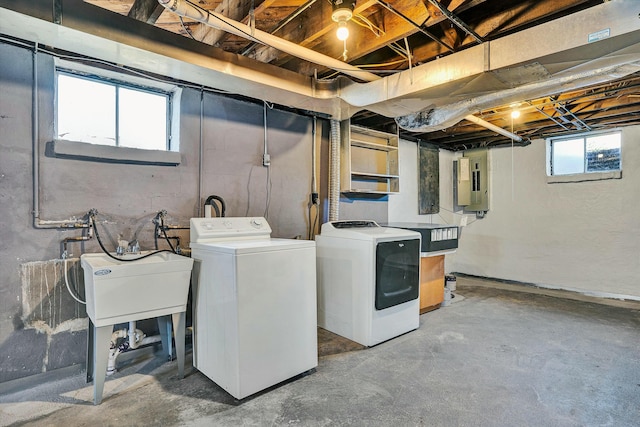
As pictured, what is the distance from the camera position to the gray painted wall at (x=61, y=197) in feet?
6.74

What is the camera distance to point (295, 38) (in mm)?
2254

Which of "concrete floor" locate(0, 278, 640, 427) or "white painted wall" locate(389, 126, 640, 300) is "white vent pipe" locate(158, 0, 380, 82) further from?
"white painted wall" locate(389, 126, 640, 300)

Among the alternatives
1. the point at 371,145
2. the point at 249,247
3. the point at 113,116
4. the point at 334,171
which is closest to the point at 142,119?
the point at 113,116

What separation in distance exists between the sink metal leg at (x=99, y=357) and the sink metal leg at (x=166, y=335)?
52 centimetres

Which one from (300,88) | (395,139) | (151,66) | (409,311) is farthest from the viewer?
(395,139)

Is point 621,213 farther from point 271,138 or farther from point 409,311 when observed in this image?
point 271,138

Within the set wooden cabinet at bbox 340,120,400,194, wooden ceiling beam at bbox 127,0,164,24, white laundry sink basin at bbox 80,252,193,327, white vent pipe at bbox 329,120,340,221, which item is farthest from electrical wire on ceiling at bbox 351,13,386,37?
white laundry sink basin at bbox 80,252,193,327

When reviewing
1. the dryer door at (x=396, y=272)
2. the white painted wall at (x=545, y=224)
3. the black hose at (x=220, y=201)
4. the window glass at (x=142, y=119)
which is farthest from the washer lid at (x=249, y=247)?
the white painted wall at (x=545, y=224)

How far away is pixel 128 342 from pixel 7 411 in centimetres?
67

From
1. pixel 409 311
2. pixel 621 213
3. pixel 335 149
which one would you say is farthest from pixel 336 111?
pixel 621 213

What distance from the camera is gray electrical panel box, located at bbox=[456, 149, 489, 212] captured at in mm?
5363

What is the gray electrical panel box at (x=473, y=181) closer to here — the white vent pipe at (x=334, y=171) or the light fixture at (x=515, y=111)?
the light fixture at (x=515, y=111)

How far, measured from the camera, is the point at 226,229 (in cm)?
252

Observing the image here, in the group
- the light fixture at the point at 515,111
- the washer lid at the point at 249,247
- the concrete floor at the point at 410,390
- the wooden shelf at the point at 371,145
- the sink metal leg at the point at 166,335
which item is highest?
the light fixture at the point at 515,111
